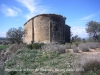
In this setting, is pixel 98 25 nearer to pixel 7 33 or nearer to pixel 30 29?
pixel 30 29

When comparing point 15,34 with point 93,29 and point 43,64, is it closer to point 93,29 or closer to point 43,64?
point 93,29

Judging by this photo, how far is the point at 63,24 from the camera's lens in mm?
34969

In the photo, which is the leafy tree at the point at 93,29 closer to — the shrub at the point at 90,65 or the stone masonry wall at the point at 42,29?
the stone masonry wall at the point at 42,29

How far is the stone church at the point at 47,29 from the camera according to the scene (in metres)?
32.3

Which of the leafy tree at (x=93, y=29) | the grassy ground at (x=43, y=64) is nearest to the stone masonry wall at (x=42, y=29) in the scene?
the leafy tree at (x=93, y=29)

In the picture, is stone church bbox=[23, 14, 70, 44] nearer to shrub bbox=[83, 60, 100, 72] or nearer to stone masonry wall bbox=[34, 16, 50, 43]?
stone masonry wall bbox=[34, 16, 50, 43]

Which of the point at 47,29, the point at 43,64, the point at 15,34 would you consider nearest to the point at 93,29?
the point at 47,29

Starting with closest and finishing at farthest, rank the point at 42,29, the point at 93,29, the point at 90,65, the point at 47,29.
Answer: the point at 90,65 < the point at 47,29 < the point at 42,29 < the point at 93,29

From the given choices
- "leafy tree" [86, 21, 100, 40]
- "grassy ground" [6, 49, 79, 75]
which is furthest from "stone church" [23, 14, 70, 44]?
"grassy ground" [6, 49, 79, 75]

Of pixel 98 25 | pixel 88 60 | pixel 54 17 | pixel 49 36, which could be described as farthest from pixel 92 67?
pixel 98 25

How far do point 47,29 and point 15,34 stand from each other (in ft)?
27.1

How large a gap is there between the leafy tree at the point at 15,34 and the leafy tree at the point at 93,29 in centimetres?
1782

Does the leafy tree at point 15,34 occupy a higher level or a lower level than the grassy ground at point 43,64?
higher

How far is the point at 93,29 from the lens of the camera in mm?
38062
